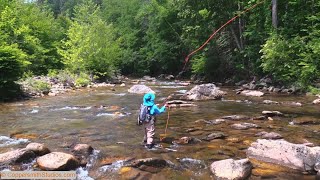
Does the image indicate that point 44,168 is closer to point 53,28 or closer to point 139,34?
point 53,28

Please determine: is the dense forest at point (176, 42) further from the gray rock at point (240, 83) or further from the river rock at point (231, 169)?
the river rock at point (231, 169)

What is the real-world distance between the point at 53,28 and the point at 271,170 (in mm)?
37373

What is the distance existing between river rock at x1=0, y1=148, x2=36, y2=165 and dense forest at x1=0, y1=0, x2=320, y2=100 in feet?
32.5

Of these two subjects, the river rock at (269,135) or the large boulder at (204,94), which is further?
the large boulder at (204,94)

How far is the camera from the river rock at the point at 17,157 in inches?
262

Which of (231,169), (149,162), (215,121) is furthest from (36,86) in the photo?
(231,169)

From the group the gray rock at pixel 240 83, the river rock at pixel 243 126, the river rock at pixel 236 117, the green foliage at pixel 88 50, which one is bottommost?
the gray rock at pixel 240 83

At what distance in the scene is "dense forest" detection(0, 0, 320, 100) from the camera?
1664 cm

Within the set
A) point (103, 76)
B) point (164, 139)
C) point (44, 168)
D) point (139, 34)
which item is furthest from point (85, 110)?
point (139, 34)

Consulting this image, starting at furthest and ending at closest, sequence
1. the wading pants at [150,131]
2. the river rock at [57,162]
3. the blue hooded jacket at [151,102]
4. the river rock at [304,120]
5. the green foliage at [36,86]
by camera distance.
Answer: the green foliage at [36,86], the river rock at [304,120], the wading pants at [150,131], the blue hooded jacket at [151,102], the river rock at [57,162]

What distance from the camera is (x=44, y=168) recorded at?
6.37 meters

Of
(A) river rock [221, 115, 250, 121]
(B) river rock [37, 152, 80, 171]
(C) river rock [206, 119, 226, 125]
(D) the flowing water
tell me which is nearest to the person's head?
(D) the flowing water

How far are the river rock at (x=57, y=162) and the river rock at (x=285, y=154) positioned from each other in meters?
3.89

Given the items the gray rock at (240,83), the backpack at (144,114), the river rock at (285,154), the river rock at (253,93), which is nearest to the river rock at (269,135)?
the river rock at (285,154)
